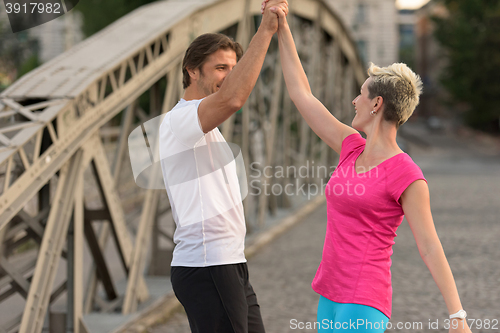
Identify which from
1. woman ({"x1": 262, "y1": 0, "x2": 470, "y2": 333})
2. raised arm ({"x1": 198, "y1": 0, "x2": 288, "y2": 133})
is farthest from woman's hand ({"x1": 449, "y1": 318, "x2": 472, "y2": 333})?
raised arm ({"x1": 198, "y1": 0, "x2": 288, "y2": 133})

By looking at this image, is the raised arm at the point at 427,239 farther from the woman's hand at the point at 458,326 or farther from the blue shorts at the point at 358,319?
the blue shorts at the point at 358,319

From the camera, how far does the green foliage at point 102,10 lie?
1024 inches

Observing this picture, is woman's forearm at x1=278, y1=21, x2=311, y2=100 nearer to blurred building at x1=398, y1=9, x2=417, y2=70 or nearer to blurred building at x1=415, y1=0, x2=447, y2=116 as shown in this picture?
blurred building at x1=415, y1=0, x2=447, y2=116

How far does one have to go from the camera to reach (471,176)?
65.6ft

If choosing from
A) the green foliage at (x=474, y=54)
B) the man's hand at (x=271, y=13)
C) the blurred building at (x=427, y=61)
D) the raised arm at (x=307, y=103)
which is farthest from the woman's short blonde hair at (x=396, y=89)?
the blurred building at (x=427, y=61)

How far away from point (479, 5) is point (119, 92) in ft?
126

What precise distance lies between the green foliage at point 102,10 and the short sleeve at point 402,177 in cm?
2514

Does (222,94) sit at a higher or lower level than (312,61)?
higher

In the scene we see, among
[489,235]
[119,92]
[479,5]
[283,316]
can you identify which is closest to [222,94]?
[119,92]

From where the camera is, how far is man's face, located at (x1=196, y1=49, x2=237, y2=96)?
7.12 ft

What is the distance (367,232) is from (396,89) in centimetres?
53

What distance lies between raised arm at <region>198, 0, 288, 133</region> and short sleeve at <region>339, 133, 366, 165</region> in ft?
1.84

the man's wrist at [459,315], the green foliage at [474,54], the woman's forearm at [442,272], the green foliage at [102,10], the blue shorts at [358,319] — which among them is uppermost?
the woman's forearm at [442,272]

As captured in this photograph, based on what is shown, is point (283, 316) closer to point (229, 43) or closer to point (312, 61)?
point (229, 43)
